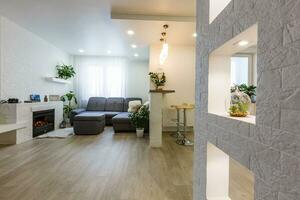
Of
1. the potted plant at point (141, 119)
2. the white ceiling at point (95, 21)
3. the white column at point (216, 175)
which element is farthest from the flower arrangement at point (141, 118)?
the white column at point (216, 175)

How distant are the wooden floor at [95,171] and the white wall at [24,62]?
139 centimetres

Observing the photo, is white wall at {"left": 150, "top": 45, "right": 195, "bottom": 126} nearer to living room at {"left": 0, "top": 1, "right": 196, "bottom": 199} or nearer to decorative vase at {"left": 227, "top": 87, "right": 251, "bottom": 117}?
living room at {"left": 0, "top": 1, "right": 196, "bottom": 199}

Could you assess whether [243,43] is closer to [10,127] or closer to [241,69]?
[10,127]

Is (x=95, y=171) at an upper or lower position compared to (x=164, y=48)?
lower

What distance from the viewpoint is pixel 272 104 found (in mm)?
725

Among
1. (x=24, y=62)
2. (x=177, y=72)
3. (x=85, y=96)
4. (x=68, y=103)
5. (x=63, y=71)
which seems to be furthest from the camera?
(x=85, y=96)

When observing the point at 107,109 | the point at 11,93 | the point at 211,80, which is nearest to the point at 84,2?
the point at 11,93

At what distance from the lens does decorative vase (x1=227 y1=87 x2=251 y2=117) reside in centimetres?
121

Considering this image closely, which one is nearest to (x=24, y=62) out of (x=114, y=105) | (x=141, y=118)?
(x=141, y=118)

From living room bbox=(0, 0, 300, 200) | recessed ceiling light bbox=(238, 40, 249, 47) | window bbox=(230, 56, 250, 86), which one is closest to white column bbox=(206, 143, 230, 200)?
living room bbox=(0, 0, 300, 200)

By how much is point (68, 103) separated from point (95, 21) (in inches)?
164

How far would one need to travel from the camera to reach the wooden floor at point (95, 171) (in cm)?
223

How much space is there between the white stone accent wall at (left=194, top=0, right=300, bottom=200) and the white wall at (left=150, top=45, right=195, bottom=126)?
4.86 m

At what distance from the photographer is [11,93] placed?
4.57 metres
